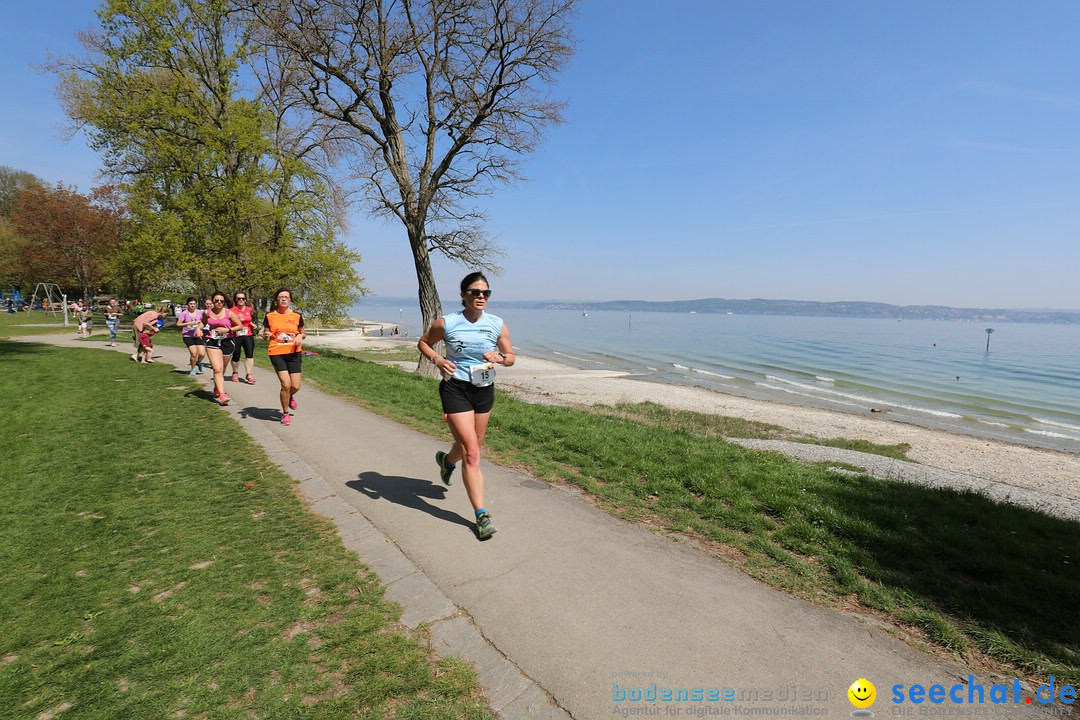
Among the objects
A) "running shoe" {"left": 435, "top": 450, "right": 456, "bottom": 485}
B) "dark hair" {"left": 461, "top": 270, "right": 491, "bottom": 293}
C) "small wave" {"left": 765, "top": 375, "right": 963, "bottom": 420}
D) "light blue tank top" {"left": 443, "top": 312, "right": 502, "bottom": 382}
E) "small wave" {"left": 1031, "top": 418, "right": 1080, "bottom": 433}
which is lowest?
"small wave" {"left": 1031, "top": 418, "right": 1080, "bottom": 433}

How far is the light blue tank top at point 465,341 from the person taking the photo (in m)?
4.12

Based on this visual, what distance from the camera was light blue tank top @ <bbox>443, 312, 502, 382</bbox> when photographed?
4.12m

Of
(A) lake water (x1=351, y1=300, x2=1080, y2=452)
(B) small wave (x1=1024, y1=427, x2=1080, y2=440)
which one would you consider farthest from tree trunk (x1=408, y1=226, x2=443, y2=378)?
(B) small wave (x1=1024, y1=427, x2=1080, y2=440)

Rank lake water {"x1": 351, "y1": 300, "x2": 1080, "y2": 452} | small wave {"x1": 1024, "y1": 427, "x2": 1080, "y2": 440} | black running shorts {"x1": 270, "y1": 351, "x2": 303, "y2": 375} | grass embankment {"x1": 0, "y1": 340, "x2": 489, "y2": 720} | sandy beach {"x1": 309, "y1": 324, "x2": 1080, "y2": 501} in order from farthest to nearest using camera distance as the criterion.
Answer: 1. lake water {"x1": 351, "y1": 300, "x2": 1080, "y2": 452}
2. small wave {"x1": 1024, "y1": 427, "x2": 1080, "y2": 440}
3. sandy beach {"x1": 309, "y1": 324, "x2": 1080, "y2": 501}
4. black running shorts {"x1": 270, "y1": 351, "x2": 303, "y2": 375}
5. grass embankment {"x1": 0, "y1": 340, "x2": 489, "y2": 720}

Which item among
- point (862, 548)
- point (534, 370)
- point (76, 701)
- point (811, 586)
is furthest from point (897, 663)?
point (534, 370)

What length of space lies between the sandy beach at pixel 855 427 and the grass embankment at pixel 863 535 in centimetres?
830

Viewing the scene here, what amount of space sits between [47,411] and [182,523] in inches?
232

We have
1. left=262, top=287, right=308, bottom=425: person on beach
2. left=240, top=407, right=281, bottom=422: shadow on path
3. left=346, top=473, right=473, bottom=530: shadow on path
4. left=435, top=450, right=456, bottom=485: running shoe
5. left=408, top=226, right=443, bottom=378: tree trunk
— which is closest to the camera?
left=346, top=473, right=473, bottom=530: shadow on path

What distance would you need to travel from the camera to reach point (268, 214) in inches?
798

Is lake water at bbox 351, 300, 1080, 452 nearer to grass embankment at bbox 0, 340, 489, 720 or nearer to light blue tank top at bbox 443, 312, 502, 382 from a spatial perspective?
light blue tank top at bbox 443, 312, 502, 382

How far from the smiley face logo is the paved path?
32 millimetres

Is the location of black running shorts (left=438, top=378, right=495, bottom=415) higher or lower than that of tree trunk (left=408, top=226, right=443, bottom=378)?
lower

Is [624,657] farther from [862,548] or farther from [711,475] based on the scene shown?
[711,475]

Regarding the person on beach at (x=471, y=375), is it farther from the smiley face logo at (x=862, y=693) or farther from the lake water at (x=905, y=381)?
the lake water at (x=905, y=381)
